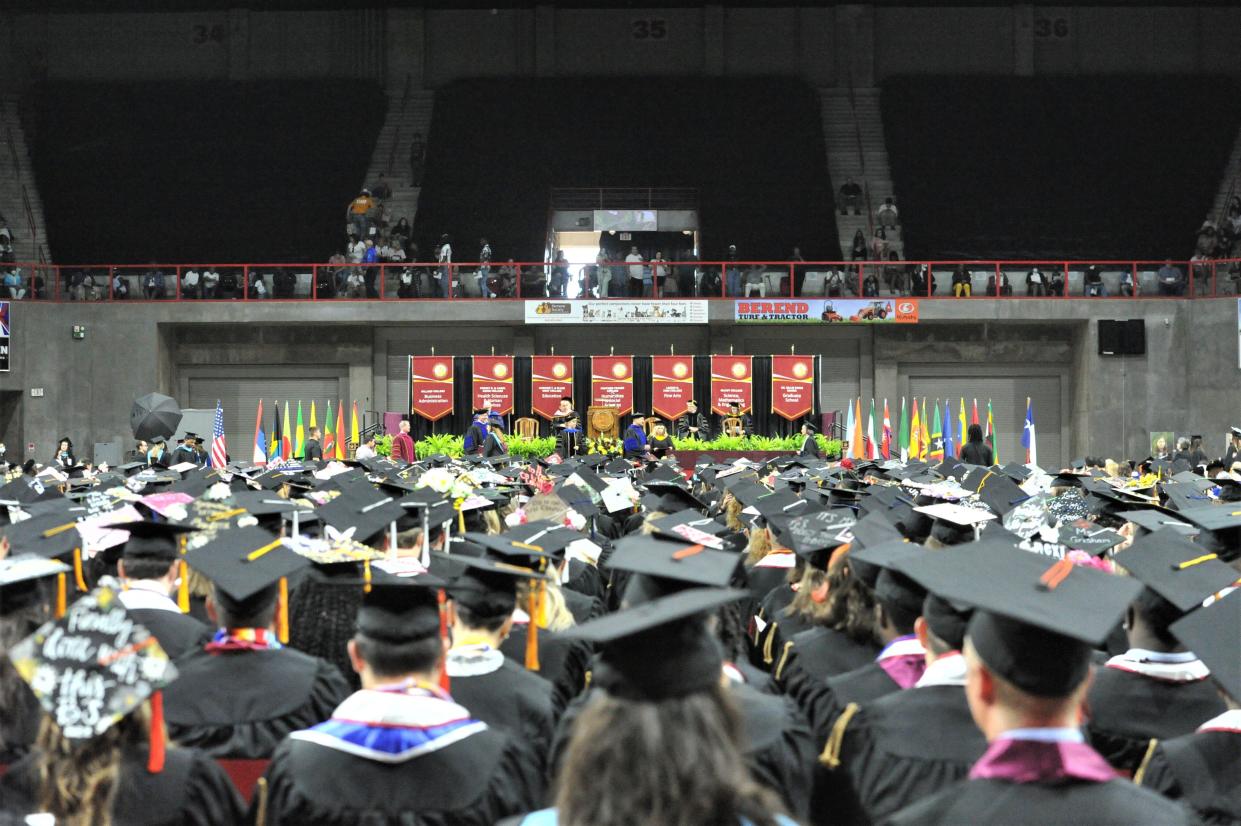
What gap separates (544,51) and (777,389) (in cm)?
1434

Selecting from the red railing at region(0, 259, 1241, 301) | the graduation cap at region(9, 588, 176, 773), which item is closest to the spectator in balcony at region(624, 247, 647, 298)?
→ the red railing at region(0, 259, 1241, 301)

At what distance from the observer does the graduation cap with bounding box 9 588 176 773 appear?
2406 millimetres

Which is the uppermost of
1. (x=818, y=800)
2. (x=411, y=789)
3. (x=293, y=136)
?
(x=293, y=136)

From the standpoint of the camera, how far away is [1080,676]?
215 cm

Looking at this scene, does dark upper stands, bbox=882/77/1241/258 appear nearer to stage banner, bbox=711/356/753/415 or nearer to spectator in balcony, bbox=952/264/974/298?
spectator in balcony, bbox=952/264/974/298

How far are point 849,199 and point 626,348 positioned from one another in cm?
746

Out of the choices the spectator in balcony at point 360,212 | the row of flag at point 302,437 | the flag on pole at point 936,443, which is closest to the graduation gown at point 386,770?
the flag on pole at point 936,443

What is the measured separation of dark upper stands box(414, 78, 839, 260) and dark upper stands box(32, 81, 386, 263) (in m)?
2.53

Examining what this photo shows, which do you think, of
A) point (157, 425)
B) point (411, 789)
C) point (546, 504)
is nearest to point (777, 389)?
point (157, 425)

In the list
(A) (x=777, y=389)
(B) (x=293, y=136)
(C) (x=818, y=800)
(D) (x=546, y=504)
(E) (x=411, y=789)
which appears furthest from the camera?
(B) (x=293, y=136)

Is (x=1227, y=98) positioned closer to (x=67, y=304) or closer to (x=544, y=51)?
(x=544, y=51)

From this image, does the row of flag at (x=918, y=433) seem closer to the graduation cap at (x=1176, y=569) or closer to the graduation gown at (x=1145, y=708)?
the graduation cap at (x=1176, y=569)

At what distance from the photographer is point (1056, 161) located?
32.2 metres

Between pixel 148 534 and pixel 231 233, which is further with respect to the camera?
pixel 231 233
